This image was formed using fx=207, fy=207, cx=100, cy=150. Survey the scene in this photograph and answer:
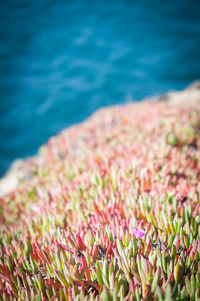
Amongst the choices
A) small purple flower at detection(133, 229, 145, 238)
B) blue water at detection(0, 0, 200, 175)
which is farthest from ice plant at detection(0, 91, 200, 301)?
blue water at detection(0, 0, 200, 175)

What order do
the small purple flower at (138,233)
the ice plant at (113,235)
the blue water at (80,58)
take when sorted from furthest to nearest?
the blue water at (80,58)
the small purple flower at (138,233)
the ice plant at (113,235)

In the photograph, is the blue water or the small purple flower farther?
the blue water

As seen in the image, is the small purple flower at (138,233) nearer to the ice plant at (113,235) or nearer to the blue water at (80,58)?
the ice plant at (113,235)

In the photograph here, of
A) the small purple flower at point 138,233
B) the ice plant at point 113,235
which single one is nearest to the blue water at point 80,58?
the ice plant at point 113,235

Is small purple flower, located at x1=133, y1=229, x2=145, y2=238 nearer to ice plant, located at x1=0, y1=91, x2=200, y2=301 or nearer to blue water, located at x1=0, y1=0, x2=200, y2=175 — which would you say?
ice plant, located at x1=0, y1=91, x2=200, y2=301

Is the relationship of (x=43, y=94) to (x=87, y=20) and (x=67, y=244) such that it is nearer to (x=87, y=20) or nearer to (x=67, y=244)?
(x=87, y=20)

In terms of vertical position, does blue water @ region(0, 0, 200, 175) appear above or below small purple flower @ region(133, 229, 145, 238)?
above
